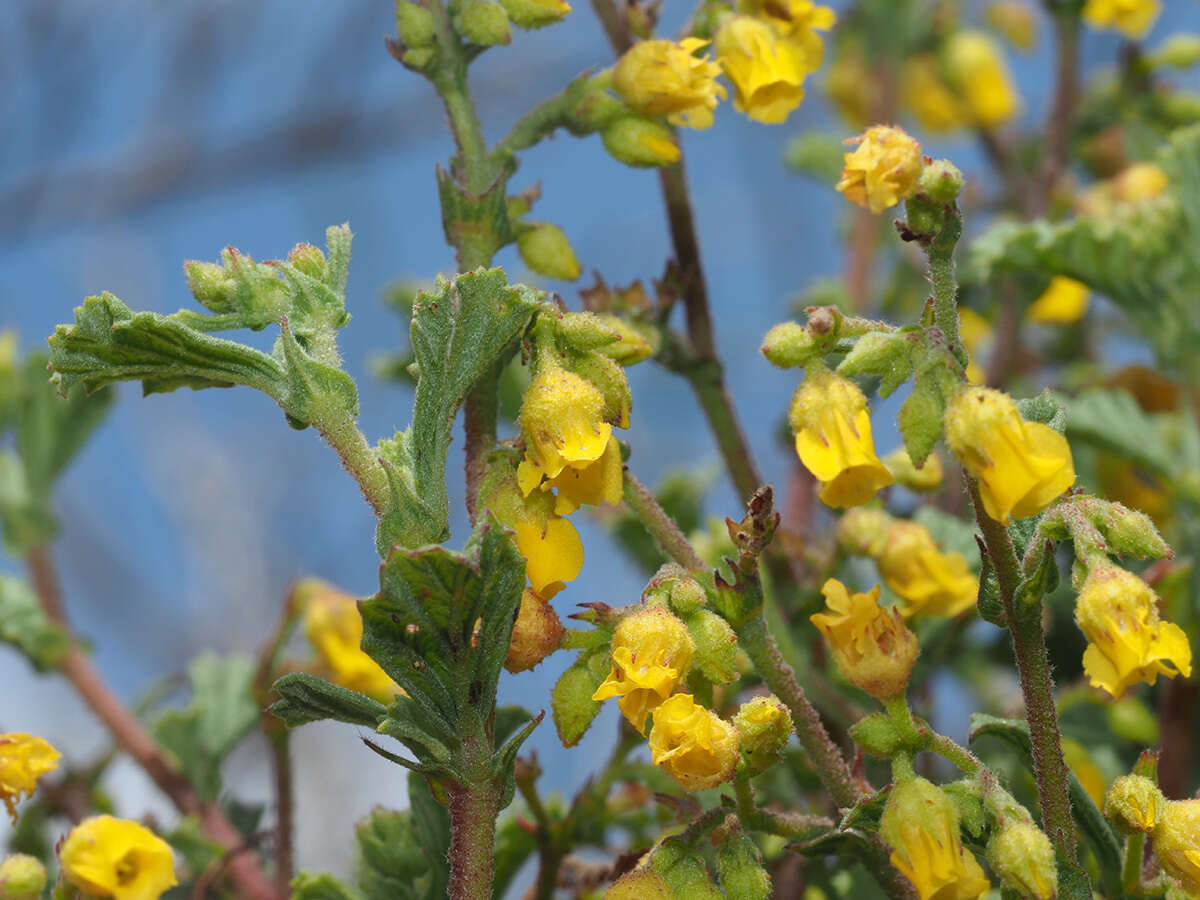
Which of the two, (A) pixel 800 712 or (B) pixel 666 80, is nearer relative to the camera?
(A) pixel 800 712

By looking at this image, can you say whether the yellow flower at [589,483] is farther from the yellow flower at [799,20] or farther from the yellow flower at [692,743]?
the yellow flower at [799,20]

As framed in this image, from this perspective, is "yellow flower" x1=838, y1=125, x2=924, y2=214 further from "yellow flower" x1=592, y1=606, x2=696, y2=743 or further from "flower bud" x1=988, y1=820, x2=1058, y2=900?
"flower bud" x1=988, y1=820, x2=1058, y2=900

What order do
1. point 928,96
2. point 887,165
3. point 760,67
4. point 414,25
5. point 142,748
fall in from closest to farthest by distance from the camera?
1. point 887,165
2. point 414,25
3. point 760,67
4. point 142,748
5. point 928,96

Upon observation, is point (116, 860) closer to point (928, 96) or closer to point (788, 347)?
point (788, 347)

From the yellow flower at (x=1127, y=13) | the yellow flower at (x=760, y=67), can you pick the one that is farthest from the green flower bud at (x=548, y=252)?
the yellow flower at (x=1127, y=13)

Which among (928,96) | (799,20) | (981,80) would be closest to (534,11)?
(799,20)

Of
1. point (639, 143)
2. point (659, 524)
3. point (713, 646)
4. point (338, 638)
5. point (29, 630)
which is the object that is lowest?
point (713, 646)

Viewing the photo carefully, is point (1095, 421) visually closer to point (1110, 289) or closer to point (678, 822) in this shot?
point (1110, 289)
